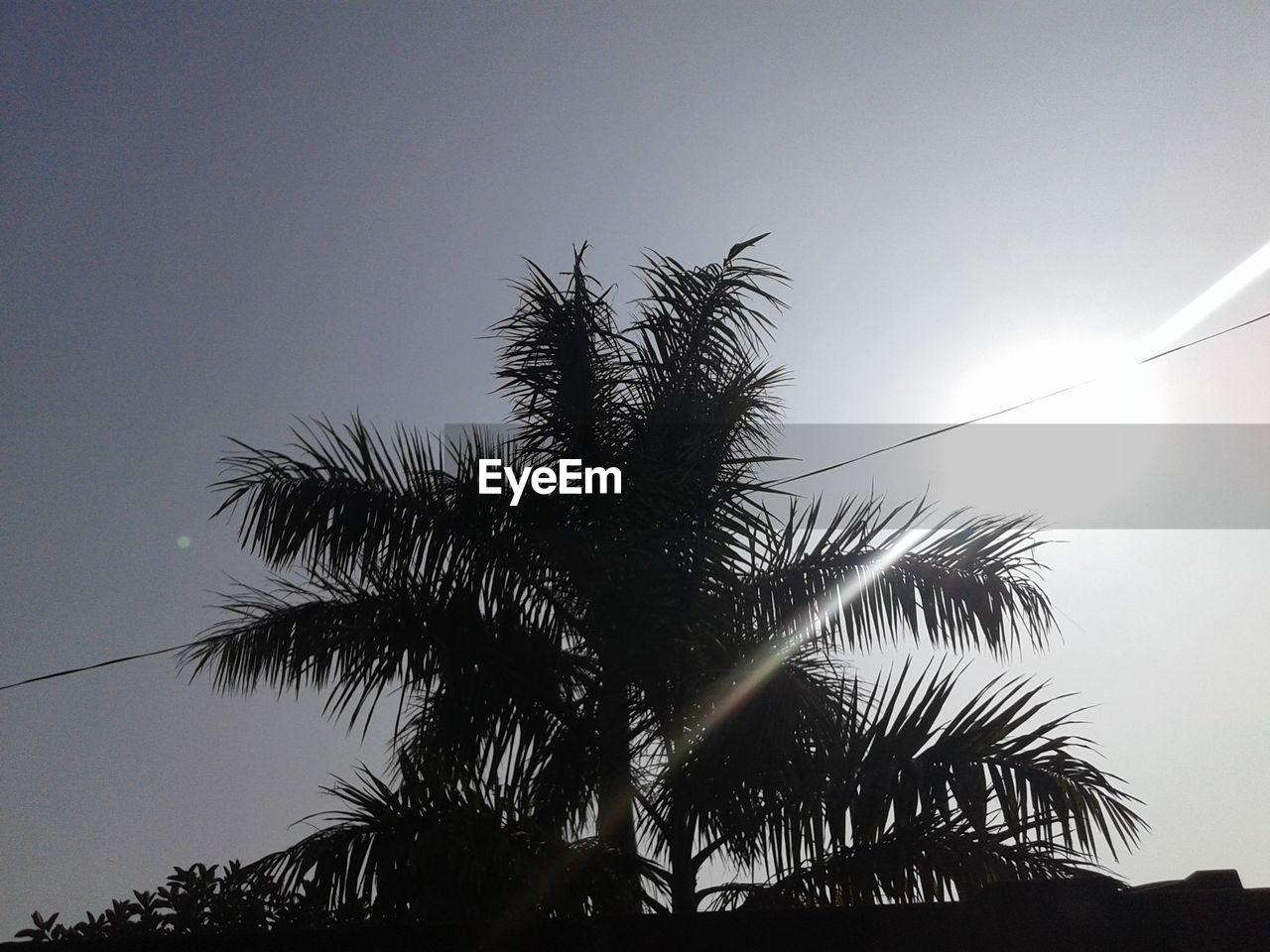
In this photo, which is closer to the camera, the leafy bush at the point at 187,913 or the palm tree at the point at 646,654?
the palm tree at the point at 646,654

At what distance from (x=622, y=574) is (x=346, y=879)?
1843 millimetres

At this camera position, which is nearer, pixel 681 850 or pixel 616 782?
pixel 681 850

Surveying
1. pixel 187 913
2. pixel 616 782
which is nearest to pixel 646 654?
pixel 616 782

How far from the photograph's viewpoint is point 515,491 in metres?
5.45

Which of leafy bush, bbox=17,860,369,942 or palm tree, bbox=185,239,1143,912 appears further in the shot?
leafy bush, bbox=17,860,369,942

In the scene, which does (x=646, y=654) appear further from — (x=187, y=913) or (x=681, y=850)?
(x=187, y=913)

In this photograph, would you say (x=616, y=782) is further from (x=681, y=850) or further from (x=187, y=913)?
(x=187, y=913)

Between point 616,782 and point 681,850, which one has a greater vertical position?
point 616,782

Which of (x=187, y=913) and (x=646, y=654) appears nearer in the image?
(x=646, y=654)

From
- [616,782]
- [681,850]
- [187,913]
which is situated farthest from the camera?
[187,913]

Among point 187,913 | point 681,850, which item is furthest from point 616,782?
point 187,913

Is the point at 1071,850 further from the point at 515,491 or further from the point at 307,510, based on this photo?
the point at 307,510

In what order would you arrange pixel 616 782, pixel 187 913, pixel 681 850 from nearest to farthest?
pixel 681 850 → pixel 616 782 → pixel 187 913

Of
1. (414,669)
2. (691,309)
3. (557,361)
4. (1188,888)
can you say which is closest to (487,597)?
(414,669)
